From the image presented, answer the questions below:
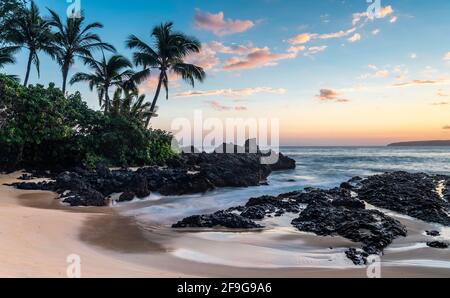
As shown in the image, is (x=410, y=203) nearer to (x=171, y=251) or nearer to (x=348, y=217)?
(x=348, y=217)

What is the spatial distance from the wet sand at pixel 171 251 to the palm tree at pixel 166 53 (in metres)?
20.6

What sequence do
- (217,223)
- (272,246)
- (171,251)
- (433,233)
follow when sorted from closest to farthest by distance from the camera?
1. (171,251)
2. (272,246)
3. (433,233)
4. (217,223)

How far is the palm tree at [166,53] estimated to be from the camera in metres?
27.9

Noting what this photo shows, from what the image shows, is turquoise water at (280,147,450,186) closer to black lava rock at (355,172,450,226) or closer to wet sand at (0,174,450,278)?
black lava rock at (355,172,450,226)

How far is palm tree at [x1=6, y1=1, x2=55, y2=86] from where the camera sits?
1048 inches

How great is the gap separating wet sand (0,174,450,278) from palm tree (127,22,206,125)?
20569 millimetres

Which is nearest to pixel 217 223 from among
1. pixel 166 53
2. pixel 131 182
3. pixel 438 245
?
pixel 438 245

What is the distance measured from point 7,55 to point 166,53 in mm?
14426

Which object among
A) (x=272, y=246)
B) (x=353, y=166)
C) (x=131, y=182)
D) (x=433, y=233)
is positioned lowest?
(x=353, y=166)

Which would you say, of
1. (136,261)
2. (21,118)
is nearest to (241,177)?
(21,118)

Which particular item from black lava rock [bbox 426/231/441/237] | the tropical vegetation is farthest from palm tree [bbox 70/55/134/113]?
black lava rock [bbox 426/231/441/237]

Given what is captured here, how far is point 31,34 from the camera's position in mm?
27375

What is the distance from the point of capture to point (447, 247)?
25.9 feet

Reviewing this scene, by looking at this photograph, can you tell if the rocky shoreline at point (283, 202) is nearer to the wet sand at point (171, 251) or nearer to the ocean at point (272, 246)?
the ocean at point (272, 246)
